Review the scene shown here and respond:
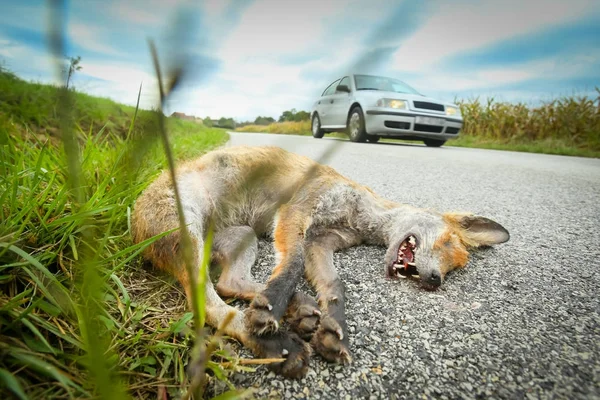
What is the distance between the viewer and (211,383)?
133cm

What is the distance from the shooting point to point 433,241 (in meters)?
2.75

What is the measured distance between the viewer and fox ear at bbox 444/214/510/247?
2883mm

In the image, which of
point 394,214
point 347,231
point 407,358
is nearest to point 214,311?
point 407,358

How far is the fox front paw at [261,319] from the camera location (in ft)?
5.45

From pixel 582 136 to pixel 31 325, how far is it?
17.4 metres

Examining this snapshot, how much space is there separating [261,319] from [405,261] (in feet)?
4.81

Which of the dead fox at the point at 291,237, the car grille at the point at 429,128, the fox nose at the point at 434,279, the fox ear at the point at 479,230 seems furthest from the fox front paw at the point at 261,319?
the car grille at the point at 429,128

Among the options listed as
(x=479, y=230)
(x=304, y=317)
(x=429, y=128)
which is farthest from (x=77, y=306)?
(x=429, y=128)

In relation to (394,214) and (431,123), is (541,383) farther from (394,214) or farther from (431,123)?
(431,123)

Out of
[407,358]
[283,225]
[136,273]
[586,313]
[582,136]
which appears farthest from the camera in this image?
[582,136]

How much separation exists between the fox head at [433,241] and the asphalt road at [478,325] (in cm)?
10

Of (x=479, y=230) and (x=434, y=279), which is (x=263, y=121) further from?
(x=479, y=230)

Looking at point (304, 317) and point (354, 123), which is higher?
point (354, 123)

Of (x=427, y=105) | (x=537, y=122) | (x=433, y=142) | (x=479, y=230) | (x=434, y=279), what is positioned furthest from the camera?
(x=537, y=122)
